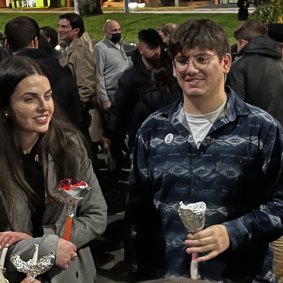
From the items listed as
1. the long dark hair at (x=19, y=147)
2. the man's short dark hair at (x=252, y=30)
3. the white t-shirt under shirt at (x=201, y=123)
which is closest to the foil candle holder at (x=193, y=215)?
the white t-shirt under shirt at (x=201, y=123)

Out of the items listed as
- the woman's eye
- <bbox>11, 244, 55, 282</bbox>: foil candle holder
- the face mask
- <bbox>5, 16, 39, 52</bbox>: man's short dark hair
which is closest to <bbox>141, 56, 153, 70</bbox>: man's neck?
<bbox>5, 16, 39, 52</bbox>: man's short dark hair

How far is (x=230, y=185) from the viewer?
8.18ft

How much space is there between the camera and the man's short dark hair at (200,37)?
8.10 ft

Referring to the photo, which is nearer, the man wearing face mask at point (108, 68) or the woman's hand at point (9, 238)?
the woman's hand at point (9, 238)

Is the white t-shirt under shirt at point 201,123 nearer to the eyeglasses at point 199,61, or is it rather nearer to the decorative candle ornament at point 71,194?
the eyeglasses at point 199,61

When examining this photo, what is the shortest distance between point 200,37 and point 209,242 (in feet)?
2.42

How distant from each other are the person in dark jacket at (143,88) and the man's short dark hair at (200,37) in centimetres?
273

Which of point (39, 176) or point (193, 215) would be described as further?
point (39, 176)

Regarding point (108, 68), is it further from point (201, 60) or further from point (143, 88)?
point (201, 60)

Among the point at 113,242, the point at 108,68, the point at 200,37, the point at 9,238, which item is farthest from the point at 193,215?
the point at 108,68

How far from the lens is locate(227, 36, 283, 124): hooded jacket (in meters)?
5.60

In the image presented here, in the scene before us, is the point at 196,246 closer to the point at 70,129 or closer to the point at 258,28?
the point at 70,129

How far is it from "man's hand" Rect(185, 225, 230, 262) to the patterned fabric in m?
0.04

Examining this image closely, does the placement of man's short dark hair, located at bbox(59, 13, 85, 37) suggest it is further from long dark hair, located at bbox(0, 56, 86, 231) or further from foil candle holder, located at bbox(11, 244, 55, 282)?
foil candle holder, located at bbox(11, 244, 55, 282)
